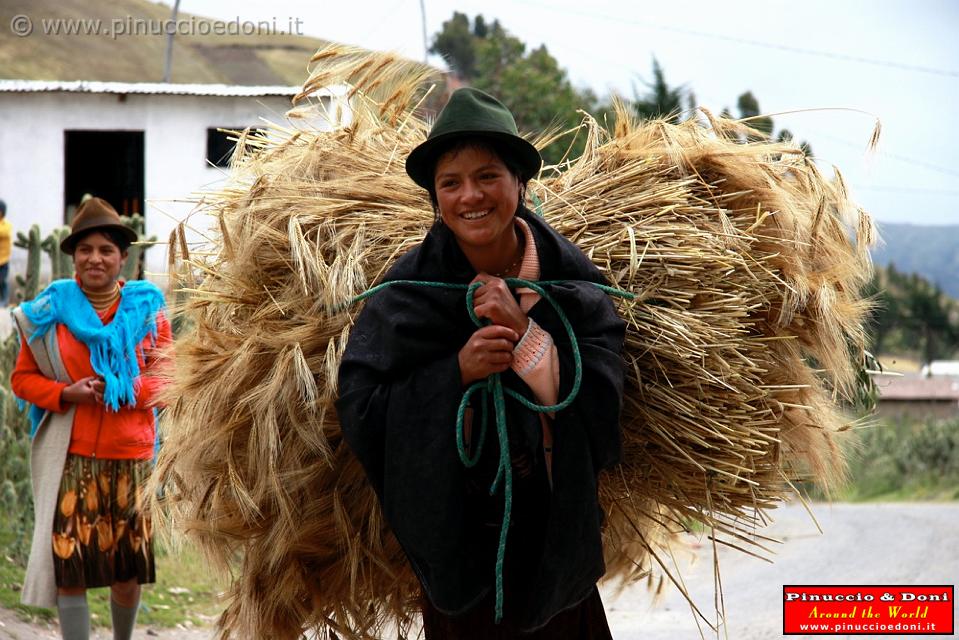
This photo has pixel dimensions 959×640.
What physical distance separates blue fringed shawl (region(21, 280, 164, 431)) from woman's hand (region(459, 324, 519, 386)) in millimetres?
2238

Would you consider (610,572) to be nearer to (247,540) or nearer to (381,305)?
(247,540)

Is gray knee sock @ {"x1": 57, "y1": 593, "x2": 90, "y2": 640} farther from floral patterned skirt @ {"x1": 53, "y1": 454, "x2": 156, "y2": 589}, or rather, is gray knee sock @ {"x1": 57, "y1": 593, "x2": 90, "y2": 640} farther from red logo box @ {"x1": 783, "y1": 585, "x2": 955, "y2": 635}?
red logo box @ {"x1": 783, "y1": 585, "x2": 955, "y2": 635}

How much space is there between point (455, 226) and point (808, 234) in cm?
107

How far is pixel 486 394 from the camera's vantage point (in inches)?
99.3

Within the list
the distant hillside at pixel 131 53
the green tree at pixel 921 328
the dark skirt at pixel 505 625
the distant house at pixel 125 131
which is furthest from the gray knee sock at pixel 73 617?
the distant hillside at pixel 131 53

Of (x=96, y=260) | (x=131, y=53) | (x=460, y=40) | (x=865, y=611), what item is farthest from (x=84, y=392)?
(x=131, y=53)

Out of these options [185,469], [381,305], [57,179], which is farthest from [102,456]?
[57,179]

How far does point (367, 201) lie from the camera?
3.08m

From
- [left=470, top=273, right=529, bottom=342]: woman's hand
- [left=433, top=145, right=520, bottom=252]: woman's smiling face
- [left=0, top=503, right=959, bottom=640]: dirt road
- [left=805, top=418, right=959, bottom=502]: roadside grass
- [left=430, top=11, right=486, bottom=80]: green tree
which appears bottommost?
[left=805, top=418, right=959, bottom=502]: roadside grass

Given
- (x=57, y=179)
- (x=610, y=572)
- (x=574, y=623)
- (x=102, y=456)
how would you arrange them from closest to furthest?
(x=574, y=623) < (x=610, y=572) < (x=102, y=456) < (x=57, y=179)

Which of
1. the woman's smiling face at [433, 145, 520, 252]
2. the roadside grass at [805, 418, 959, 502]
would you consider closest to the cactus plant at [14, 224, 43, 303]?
the woman's smiling face at [433, 145, 520, 252]

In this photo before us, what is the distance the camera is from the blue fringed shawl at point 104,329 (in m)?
4.33

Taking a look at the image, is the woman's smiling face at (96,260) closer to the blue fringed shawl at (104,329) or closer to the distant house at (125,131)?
the blue fringed shawl at (104,329)

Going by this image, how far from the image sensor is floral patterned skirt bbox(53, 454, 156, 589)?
14.1 feet
